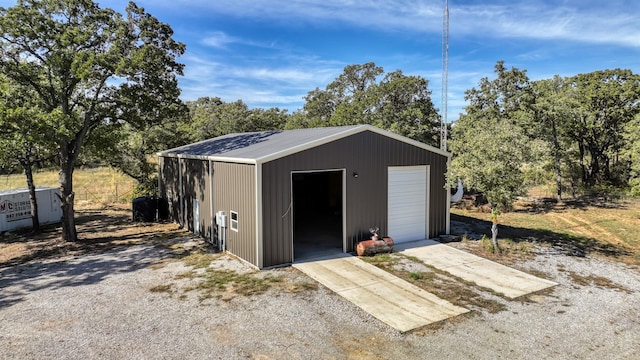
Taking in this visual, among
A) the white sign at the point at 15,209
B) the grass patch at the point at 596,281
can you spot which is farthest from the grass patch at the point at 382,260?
the white sign at the point at 15,209

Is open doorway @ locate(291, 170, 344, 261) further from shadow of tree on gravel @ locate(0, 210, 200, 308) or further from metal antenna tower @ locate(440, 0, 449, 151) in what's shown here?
metal antenna tower @ locate(440, 0, 449, 151)

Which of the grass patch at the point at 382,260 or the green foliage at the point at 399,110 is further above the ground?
the green foliage at the point at 399,110

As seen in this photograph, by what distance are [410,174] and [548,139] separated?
537 inches

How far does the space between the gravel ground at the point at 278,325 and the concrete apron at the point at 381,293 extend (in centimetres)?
27

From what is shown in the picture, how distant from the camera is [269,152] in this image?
9.70 m

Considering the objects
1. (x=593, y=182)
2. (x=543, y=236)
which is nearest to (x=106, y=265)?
(x=543, y=236)

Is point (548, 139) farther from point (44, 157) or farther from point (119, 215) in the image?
point (44, 157)

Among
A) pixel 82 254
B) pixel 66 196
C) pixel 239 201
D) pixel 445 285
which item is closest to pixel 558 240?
pixel 445 285

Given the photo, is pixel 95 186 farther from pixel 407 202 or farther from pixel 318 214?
pixel 407 202

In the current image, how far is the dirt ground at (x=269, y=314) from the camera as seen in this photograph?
570 cm

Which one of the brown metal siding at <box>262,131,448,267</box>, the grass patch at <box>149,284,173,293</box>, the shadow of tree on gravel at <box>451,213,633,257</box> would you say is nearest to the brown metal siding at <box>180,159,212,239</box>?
the brown metal siding at <box>262,131,448,267</box>

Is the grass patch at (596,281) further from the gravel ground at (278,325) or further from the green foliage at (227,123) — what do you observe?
the green foliage at (227,123)

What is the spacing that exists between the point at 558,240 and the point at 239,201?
34.6 feet

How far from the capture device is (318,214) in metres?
17.7
